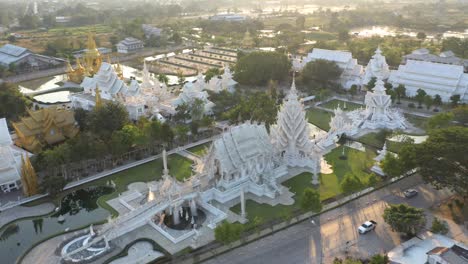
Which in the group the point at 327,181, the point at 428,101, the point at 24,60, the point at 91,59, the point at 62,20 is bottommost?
the point at 62,20

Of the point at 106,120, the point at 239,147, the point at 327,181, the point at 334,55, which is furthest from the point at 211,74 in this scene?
the point at 327,181

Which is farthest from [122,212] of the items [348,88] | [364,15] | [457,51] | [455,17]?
[455,17]

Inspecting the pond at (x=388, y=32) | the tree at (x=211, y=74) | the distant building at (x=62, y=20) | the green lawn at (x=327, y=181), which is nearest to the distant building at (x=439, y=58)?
the tree at (x=211, y=74)

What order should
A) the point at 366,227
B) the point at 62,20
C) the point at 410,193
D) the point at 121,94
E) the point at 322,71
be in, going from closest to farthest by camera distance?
the point at 366,227, the point at 410,193, the point at 121,94, the point at 322,71, the point at 62,20

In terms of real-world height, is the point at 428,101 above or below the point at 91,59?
below

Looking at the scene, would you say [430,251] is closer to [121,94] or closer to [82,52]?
[121,94]

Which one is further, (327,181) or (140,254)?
(327,181)
